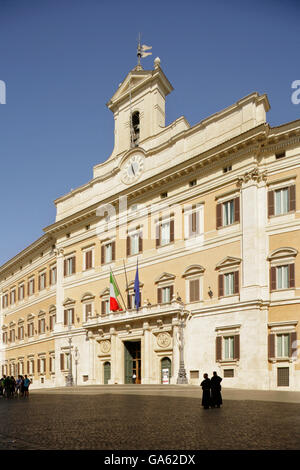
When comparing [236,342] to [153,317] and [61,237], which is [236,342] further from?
[61,237]

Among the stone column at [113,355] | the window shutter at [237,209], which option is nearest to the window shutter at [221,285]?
the window shutter at [237,209]

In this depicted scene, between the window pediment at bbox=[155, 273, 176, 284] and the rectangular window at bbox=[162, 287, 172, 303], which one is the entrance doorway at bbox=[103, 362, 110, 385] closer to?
the rectangular window at bbox=[162, 287, 172, 303]

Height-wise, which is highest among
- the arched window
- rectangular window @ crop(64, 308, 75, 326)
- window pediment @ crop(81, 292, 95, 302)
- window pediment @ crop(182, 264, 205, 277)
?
the arched window

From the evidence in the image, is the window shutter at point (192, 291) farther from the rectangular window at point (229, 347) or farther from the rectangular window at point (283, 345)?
the rectangular window at point (283, 345)

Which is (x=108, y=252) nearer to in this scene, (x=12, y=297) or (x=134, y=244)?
(x=134, y=244)

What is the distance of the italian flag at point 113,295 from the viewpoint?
117 ft

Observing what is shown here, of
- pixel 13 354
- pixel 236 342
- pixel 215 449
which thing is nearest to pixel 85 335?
pixel 236 342

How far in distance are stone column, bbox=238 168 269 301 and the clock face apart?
976 centimetres

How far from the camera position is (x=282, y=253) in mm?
27875

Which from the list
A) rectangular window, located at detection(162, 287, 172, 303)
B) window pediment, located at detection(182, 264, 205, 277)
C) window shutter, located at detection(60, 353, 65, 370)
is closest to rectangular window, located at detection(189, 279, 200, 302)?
window pediment, located at detection(182, 264, 205, 277)

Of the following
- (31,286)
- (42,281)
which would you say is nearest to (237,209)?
(42,281)

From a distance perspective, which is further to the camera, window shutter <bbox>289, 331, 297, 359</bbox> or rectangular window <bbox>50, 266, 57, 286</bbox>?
rectangular window <bbox>50, 266, 57, 286</bbox>

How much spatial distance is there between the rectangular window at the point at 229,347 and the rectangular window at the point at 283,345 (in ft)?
9.44

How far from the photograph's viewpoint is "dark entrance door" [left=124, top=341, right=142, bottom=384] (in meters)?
34.5
